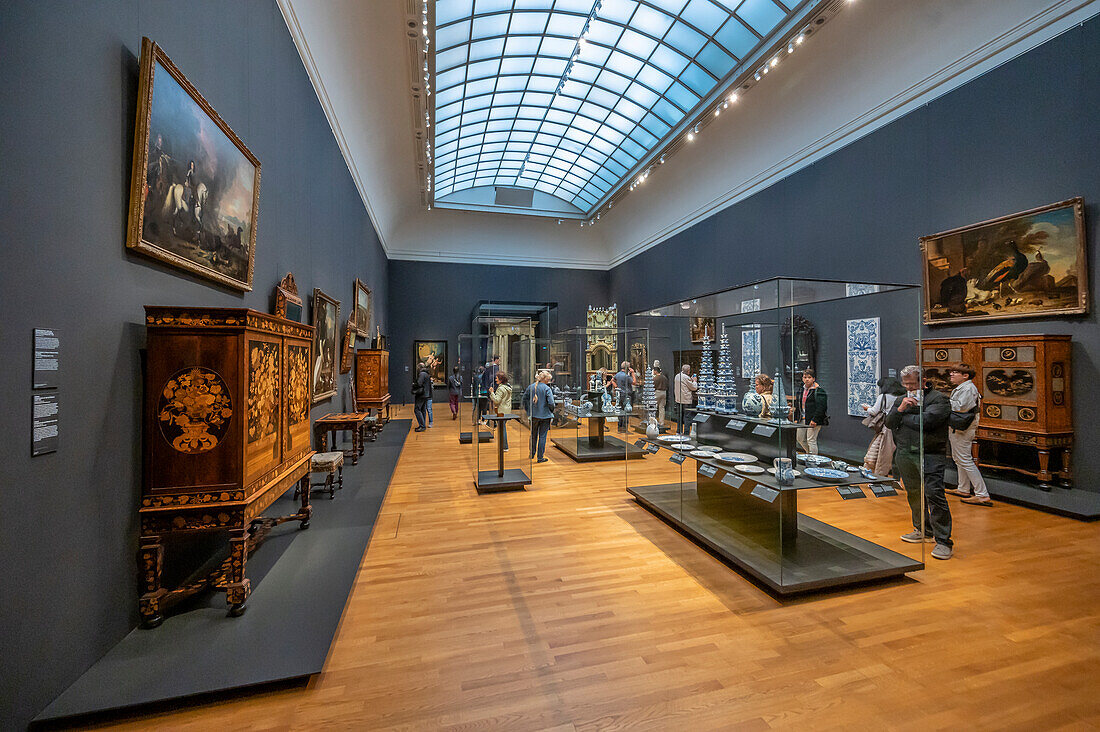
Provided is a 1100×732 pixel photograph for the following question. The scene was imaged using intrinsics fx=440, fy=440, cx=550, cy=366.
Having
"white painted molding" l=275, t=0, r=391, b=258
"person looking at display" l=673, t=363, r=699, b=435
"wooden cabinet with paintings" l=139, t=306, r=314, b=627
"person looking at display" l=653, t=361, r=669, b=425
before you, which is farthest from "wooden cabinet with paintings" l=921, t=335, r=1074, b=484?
"white painted molding" l=275, t=0, r=391, b=258

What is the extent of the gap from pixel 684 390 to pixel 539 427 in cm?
285

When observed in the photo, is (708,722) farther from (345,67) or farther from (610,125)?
(610,125)

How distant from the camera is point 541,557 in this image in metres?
4.29

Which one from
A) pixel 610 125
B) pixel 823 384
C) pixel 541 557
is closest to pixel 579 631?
pixel 541 557

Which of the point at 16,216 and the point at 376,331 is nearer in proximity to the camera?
the point at 16,216

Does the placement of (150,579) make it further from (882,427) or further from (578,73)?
(578,73)

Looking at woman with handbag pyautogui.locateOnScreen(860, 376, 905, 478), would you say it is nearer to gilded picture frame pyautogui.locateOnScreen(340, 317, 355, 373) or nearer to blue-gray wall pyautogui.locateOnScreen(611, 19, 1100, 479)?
blue-gray wall pyautogui.locateOnScreen(611, 19, 1100, 479)

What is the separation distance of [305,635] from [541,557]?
2141 mm

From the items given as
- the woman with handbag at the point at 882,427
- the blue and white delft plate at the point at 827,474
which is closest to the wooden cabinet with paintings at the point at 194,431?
the blue and white delft plate at the point at 827,474

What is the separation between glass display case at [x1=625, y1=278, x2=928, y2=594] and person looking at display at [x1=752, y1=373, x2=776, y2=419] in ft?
0.04

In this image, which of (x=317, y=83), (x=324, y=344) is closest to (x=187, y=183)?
(x=324, y=344)

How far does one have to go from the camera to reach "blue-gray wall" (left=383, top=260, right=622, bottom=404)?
62.7 feet

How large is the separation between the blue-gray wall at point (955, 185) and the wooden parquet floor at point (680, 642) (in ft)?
5.40

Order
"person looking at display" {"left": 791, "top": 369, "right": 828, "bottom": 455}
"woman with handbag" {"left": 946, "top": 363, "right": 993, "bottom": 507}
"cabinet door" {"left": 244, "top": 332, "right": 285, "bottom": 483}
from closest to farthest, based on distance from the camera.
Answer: "cabinet door" {"left": 244, "top": 332, "right": 285, "bottom": 483} → "person looking at display" {"left": 791, "top": 369, "right": 828, "bottom": 455} → "woman with handbag" {"left": 946, "top": 363, "right": 993, "bottom": 507}
